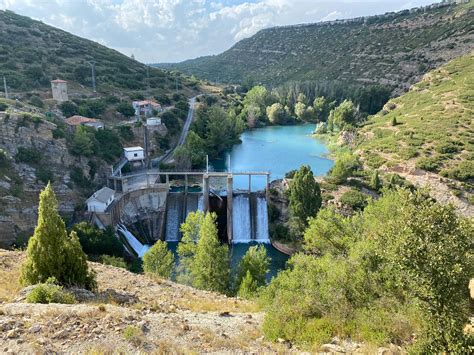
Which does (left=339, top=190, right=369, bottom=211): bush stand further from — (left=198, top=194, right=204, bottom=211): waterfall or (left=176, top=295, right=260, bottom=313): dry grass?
(left=176, top=295, right=260, bottom=313): dry grass

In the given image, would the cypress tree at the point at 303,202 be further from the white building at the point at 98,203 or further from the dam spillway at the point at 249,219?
the white building at the point at 98,203

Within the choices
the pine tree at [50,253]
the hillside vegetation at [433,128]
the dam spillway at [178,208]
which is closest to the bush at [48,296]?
the pine tree at [50,253]

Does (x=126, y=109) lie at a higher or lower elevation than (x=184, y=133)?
higher

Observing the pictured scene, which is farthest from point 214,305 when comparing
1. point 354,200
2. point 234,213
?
point 354,200

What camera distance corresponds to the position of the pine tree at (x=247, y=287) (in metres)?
22.4

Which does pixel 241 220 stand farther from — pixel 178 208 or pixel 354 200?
pixel 354 200

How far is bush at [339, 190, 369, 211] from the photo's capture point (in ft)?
147

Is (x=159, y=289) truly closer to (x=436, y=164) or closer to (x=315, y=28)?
(x=436, y=164)

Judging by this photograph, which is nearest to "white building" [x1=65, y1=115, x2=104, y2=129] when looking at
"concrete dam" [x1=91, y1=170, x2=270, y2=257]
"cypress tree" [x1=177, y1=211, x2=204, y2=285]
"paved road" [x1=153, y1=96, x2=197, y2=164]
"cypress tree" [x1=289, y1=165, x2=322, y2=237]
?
"paved road" [x1=153, y1=96, x2=197, y2=164]

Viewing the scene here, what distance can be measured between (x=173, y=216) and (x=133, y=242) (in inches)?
259

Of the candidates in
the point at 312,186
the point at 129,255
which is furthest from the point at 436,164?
the point at 129,255

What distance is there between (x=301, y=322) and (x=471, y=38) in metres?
Result: 116

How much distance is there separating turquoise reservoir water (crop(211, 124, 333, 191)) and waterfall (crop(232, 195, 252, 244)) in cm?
666

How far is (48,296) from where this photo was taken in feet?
42.7
